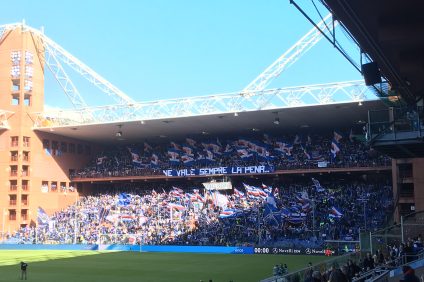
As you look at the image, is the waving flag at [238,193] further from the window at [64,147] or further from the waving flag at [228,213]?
the window at [64,147]

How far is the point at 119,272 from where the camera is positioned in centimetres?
3441

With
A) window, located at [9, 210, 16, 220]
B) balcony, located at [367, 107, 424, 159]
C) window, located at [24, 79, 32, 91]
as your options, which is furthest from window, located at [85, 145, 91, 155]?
balcony, located at [367, 107, 424, 159]

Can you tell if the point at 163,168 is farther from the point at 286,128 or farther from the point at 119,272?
the point at 119,272

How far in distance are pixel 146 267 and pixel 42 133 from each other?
119 ft

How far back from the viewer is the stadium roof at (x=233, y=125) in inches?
2082

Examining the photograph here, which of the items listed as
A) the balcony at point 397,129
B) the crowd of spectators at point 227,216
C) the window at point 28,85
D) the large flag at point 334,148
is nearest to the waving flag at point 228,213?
the crowd of spectators at point 227,216

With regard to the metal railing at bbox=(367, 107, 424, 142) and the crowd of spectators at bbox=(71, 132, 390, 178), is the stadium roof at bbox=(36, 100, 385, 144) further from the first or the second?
the metal railing at bbox=(367, 107, 424, 142)

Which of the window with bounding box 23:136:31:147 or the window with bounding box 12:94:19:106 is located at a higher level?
the window with bounding box 12:94:19:106

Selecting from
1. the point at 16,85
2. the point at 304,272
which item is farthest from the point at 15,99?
the point at 304,272

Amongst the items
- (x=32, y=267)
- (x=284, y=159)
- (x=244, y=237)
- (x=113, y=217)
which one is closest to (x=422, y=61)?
(x=32, y=267)

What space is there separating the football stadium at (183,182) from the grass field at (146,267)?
0.50ft

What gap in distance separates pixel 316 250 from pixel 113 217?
2778cm

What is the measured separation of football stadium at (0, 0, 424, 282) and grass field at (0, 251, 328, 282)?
0.15 m

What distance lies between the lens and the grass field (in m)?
31.4
